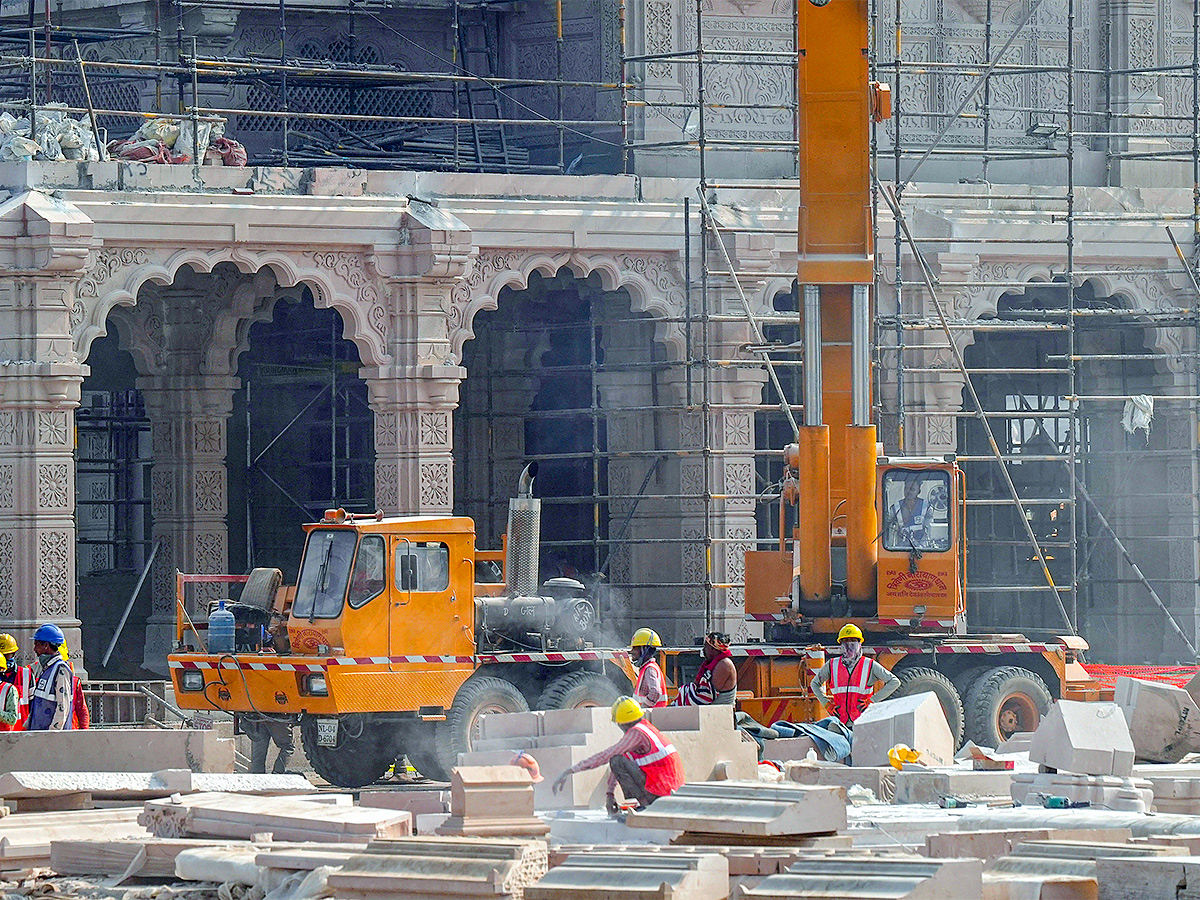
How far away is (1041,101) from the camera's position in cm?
2811

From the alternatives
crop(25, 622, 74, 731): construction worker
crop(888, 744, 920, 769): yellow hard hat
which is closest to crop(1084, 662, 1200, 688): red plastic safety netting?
crop(888, 744, 920, 769): yellow hard hat

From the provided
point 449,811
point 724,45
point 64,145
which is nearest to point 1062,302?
point 724,45

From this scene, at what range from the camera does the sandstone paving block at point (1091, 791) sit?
15102 millimetres

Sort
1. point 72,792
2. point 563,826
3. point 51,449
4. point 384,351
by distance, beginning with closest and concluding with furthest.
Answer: point 563,826 → point 72,792 → point 51,449 → point 384,351

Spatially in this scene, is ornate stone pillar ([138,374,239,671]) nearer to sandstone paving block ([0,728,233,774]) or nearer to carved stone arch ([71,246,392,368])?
carved stone arch ([71,246,392,368])

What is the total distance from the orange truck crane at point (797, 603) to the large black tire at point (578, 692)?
0.01 m

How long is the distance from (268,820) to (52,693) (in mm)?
3421

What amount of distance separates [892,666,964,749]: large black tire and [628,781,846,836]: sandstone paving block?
6.49m

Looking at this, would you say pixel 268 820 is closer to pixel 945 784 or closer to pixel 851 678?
pixel 945 784

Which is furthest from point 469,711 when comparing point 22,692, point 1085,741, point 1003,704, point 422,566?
point 1085,741

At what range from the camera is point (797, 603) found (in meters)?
20.4

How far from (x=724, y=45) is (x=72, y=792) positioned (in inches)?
508

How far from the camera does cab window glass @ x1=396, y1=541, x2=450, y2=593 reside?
63.9 feet

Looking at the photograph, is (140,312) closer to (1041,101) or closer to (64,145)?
(64,145)
